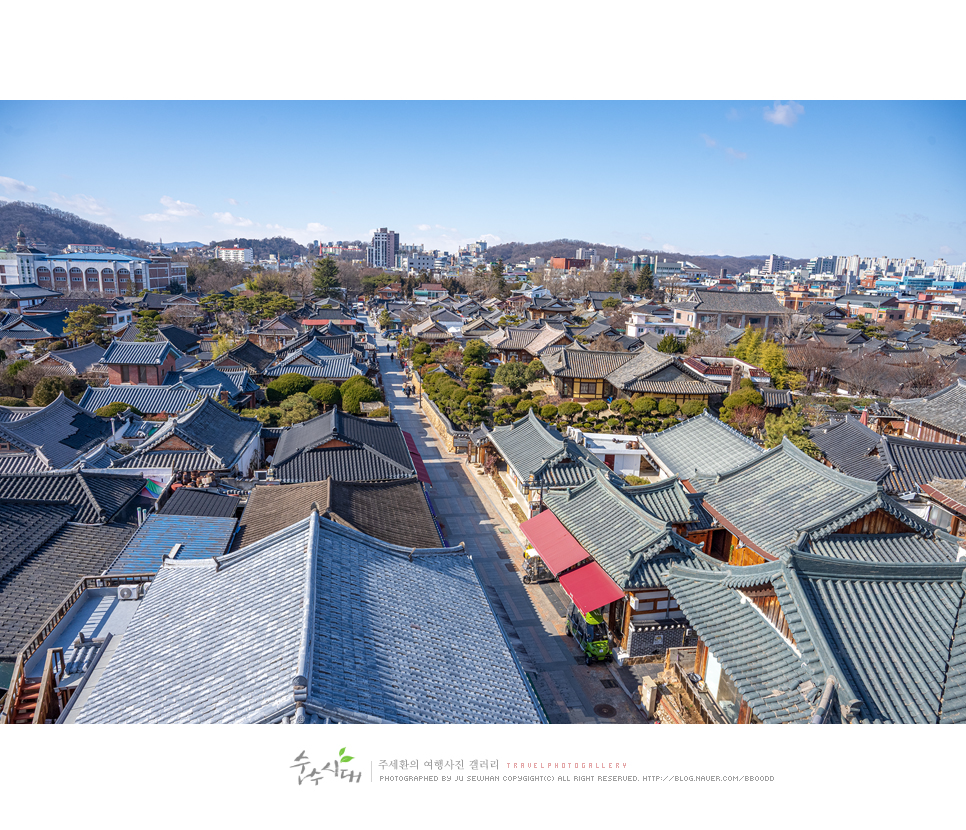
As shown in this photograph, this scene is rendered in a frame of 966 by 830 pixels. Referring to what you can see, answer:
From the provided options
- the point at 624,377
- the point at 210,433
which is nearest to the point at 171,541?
the point at 210,433

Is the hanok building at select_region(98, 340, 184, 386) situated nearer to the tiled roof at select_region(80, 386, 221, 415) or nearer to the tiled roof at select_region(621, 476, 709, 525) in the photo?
the tiled roof at select_region(80, 386, 221, 415)

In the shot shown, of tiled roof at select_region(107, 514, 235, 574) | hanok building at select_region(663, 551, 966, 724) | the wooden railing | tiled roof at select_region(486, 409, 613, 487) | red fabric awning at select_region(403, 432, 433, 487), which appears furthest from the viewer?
red fabric awning at select_region(403, 432, 433, 487)

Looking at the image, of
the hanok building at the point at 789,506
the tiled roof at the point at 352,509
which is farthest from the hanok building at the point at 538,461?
the hanok building at the point at 789,506

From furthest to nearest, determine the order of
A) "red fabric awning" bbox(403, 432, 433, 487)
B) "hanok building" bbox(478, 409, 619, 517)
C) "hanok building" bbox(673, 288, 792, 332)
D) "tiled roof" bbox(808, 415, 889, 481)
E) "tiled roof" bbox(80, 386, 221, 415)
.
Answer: "hanok building" bbox(673, 288, 792, 332) → "tiled roof" bbox(80, 386, 221, 415) → "red fabric awning" bbox(403, 432, 433, 487) → "tiled roof" bbox(808, 415, 889, 481) → "hanok building" bbox(478, 409, 619, 517)

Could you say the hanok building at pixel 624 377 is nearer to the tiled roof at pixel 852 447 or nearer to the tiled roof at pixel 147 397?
the tiled roof at pixel 852 447

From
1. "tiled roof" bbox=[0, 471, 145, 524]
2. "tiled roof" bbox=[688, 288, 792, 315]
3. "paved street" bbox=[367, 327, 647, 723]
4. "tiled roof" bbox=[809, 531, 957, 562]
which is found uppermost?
"tiled roof" bbox=[688, 288, 792, 315]

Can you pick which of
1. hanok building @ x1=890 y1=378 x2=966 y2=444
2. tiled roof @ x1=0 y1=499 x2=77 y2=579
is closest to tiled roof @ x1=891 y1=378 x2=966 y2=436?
hanok building @ x1=890 y1=378 x2=966 y2=444
